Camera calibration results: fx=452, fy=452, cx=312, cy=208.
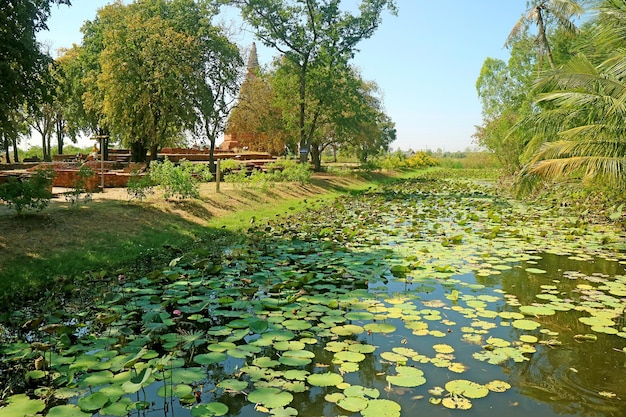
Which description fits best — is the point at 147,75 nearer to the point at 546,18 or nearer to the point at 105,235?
the point at 105,235

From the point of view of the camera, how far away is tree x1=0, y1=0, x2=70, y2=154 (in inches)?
352

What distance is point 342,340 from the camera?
4.18 meters

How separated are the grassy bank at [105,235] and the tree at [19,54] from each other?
2.37 meters

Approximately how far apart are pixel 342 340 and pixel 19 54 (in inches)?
361

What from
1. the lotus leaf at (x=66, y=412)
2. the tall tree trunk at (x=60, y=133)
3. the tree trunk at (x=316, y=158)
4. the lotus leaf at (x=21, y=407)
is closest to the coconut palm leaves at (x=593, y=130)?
the lotus leaf at (x=66, y=412)

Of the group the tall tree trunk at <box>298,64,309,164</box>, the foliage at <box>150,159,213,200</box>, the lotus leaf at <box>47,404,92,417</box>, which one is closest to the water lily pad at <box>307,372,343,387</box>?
the lotus leaf at <box>47,404,92,417</box>

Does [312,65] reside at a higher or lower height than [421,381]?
higher

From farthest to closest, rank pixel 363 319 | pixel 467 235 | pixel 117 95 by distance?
pixel 117 95 < pixel 467 235 < pixel 363 319

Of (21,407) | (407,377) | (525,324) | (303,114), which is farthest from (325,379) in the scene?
(303,114)

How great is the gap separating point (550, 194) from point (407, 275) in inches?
506

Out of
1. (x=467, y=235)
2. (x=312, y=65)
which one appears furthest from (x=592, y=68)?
(x=312, y=65)

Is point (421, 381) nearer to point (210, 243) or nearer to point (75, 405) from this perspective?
point (75, 405)

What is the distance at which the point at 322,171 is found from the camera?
26.8 metres

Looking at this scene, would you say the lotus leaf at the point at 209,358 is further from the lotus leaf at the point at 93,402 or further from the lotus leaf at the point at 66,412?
the lotus leaf at the point at 66,412
